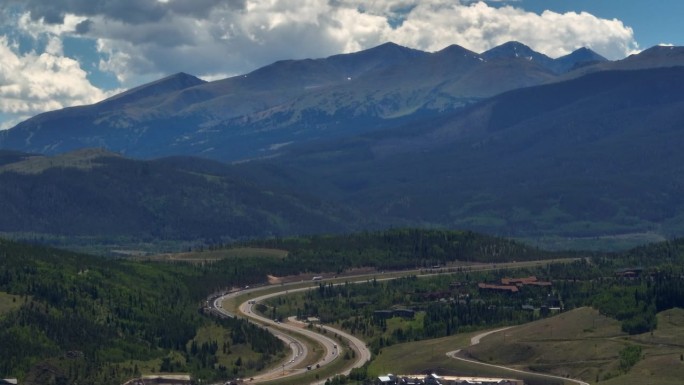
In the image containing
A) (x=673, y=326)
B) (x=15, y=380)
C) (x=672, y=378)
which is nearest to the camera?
(x=672, y=378)

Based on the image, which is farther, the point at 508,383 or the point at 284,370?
the point at 284,370

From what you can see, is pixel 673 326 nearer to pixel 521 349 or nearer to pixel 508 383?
pixel 521 349

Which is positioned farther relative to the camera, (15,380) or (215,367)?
(215,367)

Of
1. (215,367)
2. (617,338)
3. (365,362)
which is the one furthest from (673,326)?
(215,367)

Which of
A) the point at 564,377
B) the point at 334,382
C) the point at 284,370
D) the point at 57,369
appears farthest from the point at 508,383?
the point at 57,369

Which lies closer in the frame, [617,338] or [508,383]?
[508,383]

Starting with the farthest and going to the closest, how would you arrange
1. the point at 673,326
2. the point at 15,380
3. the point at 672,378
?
the point at 673,326 → the point at 15,380 → the point at 672,378

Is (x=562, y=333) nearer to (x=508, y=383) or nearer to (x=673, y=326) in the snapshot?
(x=673, y=326)
